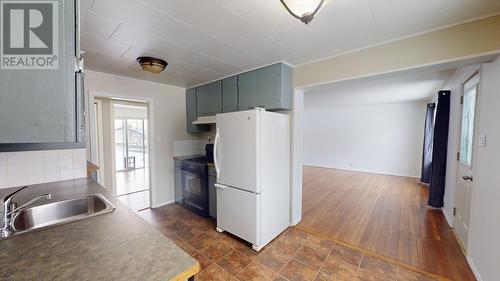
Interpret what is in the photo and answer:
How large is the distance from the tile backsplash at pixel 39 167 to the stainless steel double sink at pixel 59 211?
80 centimetres

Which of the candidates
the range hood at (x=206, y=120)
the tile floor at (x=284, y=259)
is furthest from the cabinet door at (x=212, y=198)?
the range hood at (x=206, y=120)

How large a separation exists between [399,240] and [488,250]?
85cm

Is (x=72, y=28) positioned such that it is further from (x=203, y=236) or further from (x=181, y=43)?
(x=203, y=236)

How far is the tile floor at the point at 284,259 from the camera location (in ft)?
5.84

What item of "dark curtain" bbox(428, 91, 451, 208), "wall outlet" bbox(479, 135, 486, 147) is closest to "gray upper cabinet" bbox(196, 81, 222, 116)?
"wall outlet" bbox(479, 135, 486, 147)

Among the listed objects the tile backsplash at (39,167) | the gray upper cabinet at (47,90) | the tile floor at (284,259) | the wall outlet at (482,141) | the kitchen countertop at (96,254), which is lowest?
the tile floor at (284,259)

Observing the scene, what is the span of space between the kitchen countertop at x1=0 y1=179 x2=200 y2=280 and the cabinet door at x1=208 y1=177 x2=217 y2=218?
68.6 inches

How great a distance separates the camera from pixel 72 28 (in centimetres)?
60

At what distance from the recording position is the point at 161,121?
3.46 m

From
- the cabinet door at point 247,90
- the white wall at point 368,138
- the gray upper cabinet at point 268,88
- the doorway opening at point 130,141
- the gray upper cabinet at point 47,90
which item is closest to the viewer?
the gray upper cabinet at point 47,90

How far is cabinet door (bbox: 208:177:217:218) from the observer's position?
2.82 m

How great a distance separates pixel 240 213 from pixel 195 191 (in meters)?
1.20

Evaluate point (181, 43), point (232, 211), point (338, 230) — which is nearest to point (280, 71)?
point (181, 43)

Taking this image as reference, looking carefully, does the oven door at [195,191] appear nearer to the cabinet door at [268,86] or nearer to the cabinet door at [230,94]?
the cabinet door at [230,94]
